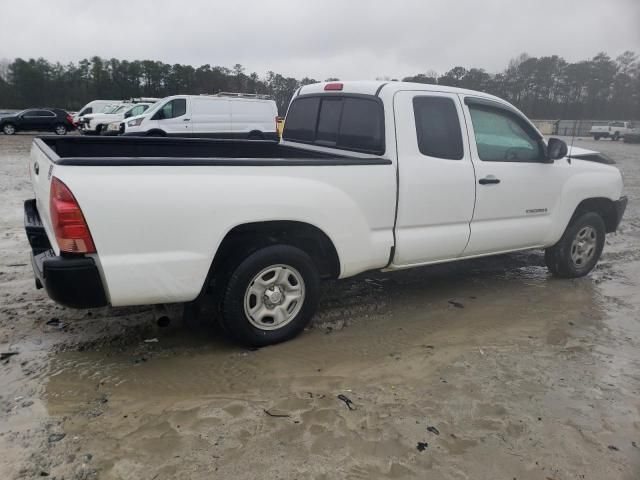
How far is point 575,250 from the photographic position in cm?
553

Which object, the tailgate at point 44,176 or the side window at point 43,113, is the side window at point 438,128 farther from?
the side window at point 43,113

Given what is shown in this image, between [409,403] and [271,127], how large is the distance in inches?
656

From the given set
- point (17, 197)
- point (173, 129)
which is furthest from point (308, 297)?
point (173, 129)

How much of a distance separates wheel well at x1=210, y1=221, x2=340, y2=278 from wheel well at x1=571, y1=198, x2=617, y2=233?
306 centimetres

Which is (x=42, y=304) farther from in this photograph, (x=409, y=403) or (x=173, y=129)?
(x=173, y=129)

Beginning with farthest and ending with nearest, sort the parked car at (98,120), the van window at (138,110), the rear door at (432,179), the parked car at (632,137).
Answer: the parked car at (632,137) → the parked car at (98,120) → the van window at (138,110) → the rear door at (432,179)

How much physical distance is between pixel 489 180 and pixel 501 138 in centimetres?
52

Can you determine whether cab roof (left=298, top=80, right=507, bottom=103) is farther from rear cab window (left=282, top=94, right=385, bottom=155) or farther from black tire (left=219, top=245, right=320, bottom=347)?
black tire (left=219, top=245, right=320, bottom=347)

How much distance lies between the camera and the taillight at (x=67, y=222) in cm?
284

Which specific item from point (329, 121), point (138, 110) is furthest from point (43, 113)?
point (329, 121)

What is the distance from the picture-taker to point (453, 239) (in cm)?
440

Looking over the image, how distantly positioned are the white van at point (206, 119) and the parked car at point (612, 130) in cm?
3737

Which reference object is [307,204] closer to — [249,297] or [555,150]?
[249,297]

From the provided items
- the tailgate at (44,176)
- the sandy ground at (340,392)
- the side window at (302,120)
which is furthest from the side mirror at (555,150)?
the tailgate at (44,176)
